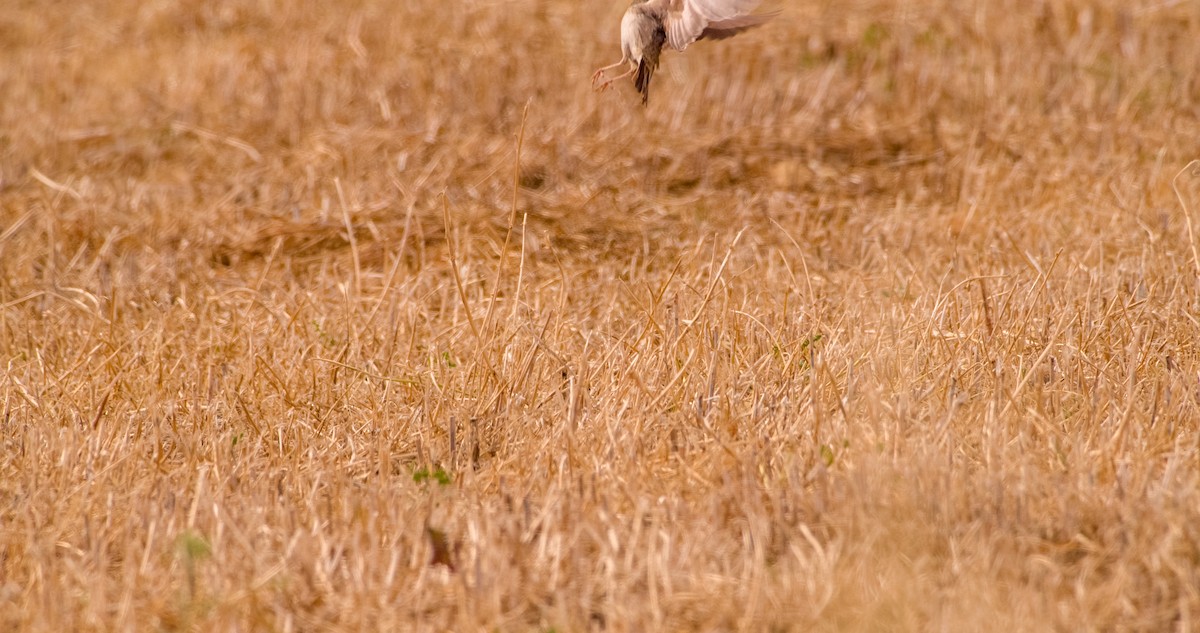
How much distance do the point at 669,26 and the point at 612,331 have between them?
1.14m

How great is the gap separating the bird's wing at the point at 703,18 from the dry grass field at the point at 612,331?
49cm

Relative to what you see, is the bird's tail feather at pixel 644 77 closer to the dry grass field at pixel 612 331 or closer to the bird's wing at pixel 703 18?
the bird's wing at pixel 703 18

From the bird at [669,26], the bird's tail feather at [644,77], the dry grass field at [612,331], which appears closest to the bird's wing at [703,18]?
the bird at [669,26]

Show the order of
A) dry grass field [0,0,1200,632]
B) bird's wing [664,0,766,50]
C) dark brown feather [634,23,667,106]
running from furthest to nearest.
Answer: dark brown feather [634,23,667,106], bird's wing [664,0,766,50], dry grass field [0,0,1200,632]

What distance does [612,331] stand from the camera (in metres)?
4.54

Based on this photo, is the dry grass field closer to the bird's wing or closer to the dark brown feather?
the dark brown feather

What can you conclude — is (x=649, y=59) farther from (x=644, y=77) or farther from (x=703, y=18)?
(x=703, y=18)

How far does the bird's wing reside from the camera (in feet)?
11.5

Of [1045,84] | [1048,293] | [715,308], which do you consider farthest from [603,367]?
[1045,84]

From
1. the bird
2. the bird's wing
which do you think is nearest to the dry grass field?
the bird

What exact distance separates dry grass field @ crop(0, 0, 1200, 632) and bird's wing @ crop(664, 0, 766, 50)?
486 mm

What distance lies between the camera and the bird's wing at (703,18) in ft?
11.5

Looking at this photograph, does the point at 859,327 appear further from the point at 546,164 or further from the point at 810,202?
the point at 546,164

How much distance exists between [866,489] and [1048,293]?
5.87 ft
